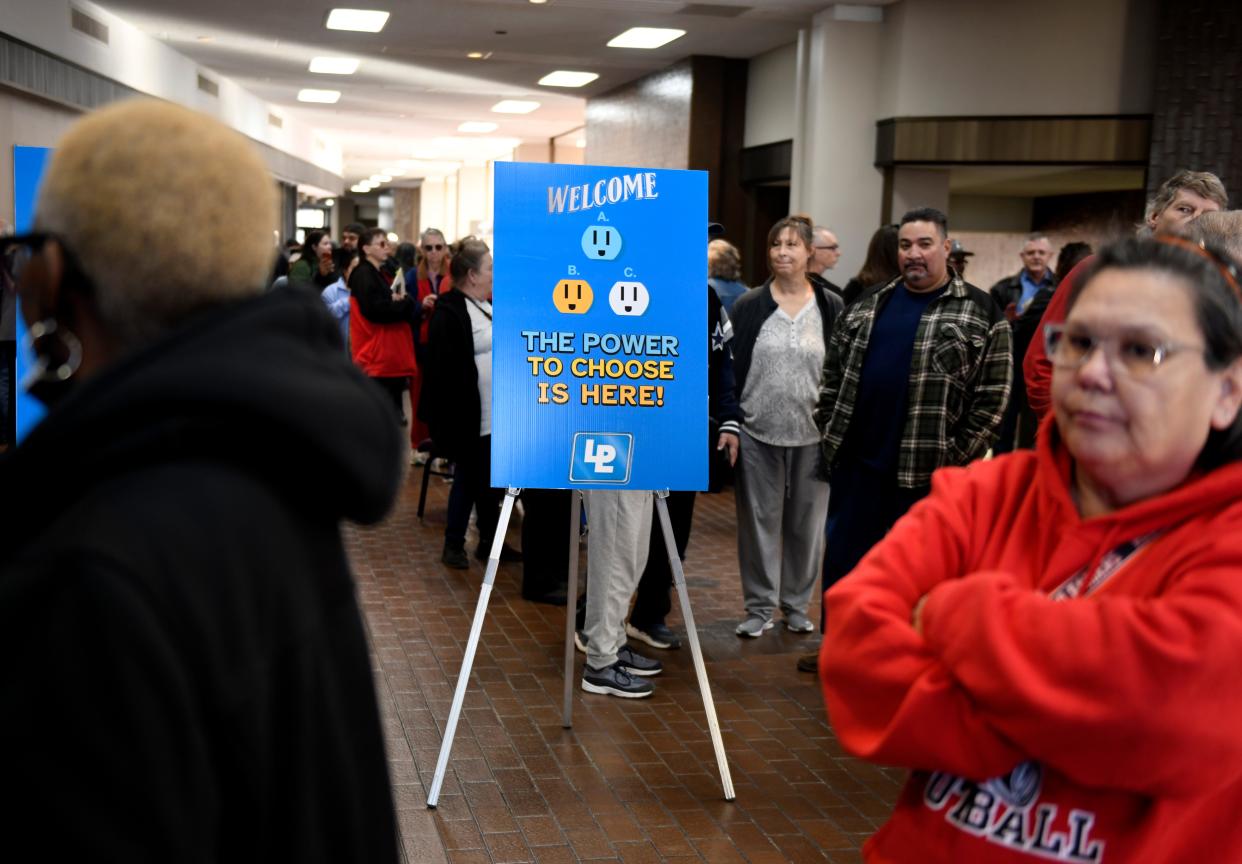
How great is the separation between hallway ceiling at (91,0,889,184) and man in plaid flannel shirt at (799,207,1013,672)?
25.2 ft

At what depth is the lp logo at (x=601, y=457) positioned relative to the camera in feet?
13.5

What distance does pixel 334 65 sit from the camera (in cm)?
1672

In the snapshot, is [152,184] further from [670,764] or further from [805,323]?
[805,323]

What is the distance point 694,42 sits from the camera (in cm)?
1416

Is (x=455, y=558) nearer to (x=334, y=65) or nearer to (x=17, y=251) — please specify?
(x=17, y=251)

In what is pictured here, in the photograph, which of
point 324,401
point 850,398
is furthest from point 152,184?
point 850,398

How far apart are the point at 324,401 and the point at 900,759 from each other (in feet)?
2.62

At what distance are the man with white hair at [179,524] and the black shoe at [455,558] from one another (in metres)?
5.92

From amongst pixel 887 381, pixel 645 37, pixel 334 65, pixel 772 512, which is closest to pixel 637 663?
pixel 772 512

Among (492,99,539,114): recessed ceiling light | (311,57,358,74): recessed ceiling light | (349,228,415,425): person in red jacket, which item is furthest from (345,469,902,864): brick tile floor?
(492,99,539,114): recessed ceiling light

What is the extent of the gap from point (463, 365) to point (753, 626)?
1.95 meters

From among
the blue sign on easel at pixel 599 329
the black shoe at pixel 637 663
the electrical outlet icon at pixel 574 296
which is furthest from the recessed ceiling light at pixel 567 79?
the electrical outlet icon at pixel 574 296

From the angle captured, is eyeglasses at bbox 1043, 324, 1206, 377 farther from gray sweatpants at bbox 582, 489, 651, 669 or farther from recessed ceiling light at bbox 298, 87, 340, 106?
recessed ceiling light at bbox 298, 87, 340, 106

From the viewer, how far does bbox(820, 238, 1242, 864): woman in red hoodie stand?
133 cm
